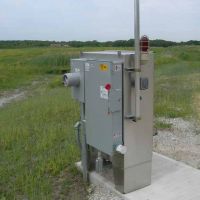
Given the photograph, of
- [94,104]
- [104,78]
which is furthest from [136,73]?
[94,104]

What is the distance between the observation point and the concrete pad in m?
4.38

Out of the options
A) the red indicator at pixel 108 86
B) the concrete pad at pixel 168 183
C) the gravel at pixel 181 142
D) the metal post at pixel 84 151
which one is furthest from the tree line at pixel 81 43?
the red indicator at pixel 108 86

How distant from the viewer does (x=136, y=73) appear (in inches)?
161

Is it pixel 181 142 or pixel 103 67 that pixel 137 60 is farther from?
pixel 181 142

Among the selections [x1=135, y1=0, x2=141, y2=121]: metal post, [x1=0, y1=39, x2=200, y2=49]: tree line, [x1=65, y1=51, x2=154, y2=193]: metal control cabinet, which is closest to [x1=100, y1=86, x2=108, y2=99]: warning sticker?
[x1=65, y1=51, x2=154, y2=193]: metal control cabinet

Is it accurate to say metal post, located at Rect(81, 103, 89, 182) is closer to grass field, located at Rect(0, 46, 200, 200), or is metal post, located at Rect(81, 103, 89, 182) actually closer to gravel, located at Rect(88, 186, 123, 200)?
grass field, located at Rect(0, 46, 200, 200)

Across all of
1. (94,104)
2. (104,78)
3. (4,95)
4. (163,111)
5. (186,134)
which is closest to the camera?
(104,78)

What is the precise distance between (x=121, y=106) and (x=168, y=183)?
4.17 ft

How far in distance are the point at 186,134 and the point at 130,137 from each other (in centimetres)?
339

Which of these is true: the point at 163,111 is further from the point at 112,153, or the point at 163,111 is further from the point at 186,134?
the point at 112,153

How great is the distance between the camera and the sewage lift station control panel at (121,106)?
13.6ft

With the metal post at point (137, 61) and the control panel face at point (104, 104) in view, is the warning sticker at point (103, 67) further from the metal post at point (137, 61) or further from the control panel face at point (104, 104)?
the metal post at point (137, 61)

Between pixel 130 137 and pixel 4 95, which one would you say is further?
pixel 4 95

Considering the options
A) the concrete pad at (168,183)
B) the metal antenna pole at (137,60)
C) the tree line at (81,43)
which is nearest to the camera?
the metal antenna pole at (137,60)
